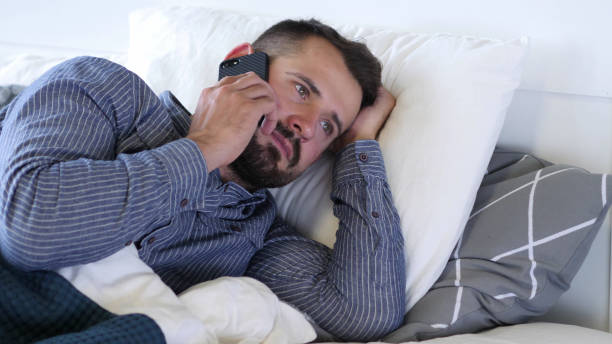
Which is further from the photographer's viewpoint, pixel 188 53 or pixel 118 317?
pixel 188 53

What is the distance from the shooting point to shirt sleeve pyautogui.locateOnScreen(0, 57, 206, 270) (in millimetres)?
765

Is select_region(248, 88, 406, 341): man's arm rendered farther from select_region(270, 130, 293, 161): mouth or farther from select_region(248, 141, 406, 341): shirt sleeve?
select_region(270, 130, 293, 161): mouth

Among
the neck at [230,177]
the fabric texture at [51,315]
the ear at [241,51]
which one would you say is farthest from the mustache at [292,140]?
the fabric texture at [51,315]

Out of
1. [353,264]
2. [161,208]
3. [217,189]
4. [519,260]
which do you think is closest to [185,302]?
[161,208]

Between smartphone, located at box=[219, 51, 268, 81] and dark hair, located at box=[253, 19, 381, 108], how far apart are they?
6 centimetres

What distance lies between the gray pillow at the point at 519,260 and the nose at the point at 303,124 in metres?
0.37

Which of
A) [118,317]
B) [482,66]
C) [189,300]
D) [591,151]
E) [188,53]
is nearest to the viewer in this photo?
[118,317]

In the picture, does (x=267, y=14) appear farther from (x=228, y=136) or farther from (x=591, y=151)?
(x=591, y=151)

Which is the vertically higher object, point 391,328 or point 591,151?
point 591,151

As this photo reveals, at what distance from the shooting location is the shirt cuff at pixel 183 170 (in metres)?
0.85

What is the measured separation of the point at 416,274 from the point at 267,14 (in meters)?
0.88

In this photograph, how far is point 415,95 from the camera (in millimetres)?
1173

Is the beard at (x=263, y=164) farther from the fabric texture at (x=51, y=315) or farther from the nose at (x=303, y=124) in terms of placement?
the fabric texture at (x=51, y=315)

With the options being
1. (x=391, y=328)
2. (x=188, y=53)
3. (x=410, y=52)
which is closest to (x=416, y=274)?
(x=391, y=328)
